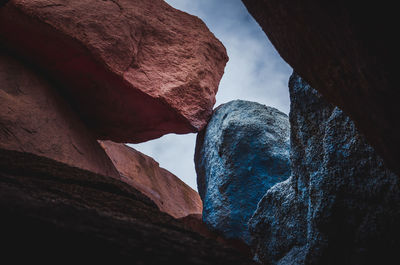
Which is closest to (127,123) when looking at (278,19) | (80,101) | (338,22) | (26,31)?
(80,101)

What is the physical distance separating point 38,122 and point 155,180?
573cm

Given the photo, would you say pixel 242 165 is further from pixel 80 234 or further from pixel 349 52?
pixel 80 234

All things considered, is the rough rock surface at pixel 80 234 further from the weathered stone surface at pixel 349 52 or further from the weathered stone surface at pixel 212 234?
the weathered stone surface at pixel 212 234

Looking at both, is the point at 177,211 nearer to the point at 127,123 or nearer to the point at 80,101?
the point at 127,123

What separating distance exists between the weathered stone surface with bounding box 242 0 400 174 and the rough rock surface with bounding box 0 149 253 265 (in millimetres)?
963

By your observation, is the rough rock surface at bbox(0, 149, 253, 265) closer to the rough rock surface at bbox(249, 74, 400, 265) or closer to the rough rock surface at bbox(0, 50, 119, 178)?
the rough rock surface at bbox(249, 74, 400, 265)

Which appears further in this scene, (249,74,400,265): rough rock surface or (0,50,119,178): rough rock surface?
(0,50,119,178): rough rock surface

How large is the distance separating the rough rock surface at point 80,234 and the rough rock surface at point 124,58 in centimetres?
384

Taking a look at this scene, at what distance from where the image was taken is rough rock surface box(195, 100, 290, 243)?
6.21m

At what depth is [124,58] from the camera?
5207 millimetres

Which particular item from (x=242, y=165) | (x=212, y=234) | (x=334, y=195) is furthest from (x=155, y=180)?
(x=334, y=195)

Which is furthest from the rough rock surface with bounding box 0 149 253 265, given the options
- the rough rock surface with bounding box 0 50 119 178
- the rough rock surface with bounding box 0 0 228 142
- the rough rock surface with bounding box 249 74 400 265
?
the rough rock surface with bounding box 0 0 228 142

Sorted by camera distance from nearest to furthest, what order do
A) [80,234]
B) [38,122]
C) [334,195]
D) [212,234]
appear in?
[80,234] < [334,195] < [38,122] < [212,234]

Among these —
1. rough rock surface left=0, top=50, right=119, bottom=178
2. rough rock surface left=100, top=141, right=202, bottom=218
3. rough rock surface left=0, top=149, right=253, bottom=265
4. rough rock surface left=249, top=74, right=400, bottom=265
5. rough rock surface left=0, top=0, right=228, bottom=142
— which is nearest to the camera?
rough rock surface left=0, top=149, right=253, bottom=265
